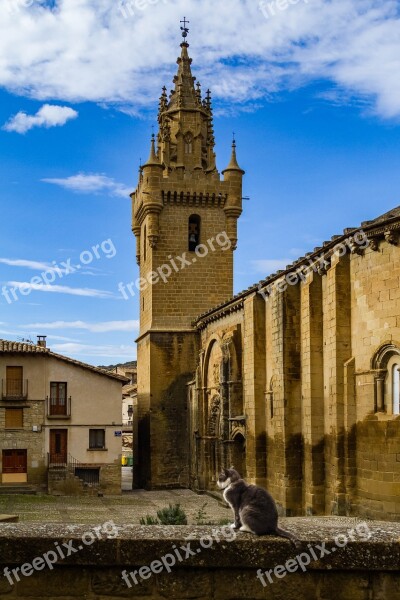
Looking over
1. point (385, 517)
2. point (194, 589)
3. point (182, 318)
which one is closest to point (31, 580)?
point (194, 589)

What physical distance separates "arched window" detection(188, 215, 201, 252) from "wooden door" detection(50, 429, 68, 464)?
10.7 m

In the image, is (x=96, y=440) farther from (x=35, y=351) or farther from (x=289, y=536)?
(x=289, y=536)

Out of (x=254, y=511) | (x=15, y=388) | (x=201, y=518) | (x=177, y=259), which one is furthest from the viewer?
(x=177, y=259)

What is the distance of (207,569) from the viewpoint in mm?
4562

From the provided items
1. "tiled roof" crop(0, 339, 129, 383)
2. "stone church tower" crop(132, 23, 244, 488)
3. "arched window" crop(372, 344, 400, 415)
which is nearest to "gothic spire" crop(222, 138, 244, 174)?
"stone church tower" crop(132, 23, 244, 488)

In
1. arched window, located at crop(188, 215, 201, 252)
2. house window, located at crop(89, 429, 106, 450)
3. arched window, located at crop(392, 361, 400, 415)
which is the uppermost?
arched window, located at crop(188, 215, 201, 252)

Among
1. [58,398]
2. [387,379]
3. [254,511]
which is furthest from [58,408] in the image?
[254,511]

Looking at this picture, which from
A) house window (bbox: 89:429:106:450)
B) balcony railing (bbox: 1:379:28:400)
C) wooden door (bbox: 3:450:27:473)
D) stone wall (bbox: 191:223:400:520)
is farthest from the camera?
house window (bbox: 89:429:106:450)

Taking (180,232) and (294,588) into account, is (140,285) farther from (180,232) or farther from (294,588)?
(294,588)

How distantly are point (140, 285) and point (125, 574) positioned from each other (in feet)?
115

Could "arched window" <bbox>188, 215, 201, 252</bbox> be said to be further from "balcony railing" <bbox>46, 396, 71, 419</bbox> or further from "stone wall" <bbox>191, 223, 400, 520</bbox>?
"stone wall" <bbox>191, 223, 400, 520</bbox>

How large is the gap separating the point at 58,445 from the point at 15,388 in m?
3.02

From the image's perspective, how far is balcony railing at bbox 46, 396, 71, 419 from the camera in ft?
108

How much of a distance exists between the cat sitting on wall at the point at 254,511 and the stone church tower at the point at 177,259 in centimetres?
3030
